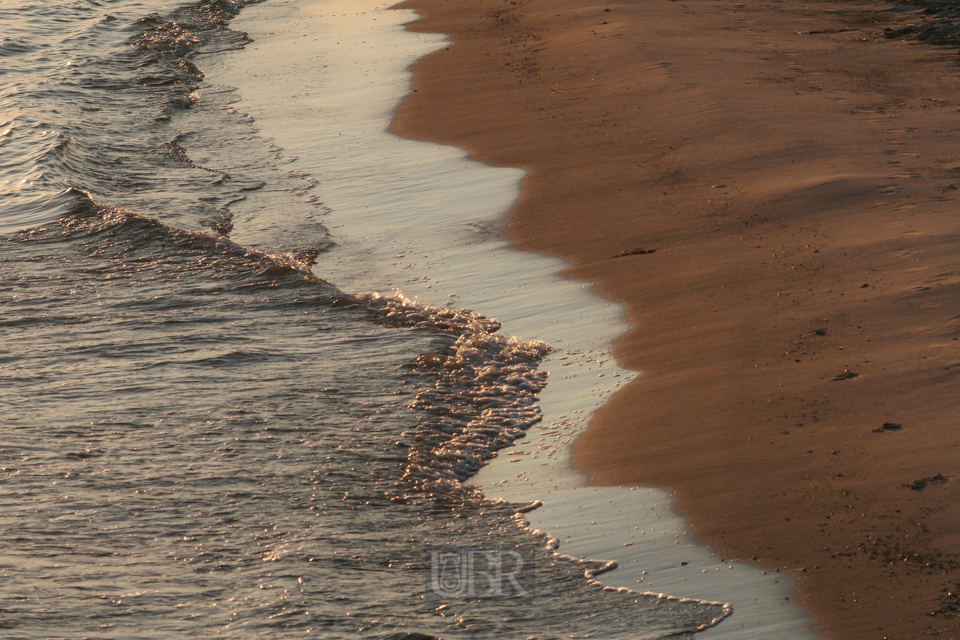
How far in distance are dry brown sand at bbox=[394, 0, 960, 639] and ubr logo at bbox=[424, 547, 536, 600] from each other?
0.79 meters

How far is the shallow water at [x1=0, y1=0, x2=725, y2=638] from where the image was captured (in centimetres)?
418

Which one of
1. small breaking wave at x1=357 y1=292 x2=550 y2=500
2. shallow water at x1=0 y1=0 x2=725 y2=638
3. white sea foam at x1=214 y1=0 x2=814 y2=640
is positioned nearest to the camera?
shallow water at x1=0 y1=0 x2=725 y2=638

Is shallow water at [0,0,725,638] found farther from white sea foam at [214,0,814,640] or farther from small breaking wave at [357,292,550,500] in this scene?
white sea foam at [214,0,814,640]

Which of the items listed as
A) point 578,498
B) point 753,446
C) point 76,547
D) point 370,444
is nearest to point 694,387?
point 753,446

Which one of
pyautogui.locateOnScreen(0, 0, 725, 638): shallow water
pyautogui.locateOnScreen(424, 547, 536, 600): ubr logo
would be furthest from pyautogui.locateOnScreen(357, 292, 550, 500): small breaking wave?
pyautogui.locateOnScreen(424, 547, 536, 600): ubr logo

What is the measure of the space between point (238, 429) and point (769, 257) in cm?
367

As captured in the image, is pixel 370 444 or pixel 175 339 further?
pixel 175 339

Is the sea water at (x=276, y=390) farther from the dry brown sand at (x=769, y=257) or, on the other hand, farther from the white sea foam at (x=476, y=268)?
the dry brown sand at (x=769, y=257)

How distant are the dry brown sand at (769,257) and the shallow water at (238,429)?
2.26 feet

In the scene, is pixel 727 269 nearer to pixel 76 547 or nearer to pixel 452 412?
pixel 452 412

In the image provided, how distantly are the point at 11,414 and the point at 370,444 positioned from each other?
7.06ft

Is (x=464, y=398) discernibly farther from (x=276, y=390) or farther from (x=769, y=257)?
(x=769, y=257)

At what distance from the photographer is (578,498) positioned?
15.9 feet

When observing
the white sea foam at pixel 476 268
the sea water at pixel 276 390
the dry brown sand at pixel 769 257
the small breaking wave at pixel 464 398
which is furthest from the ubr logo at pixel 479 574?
the dry brown sand at pixel 769 257
